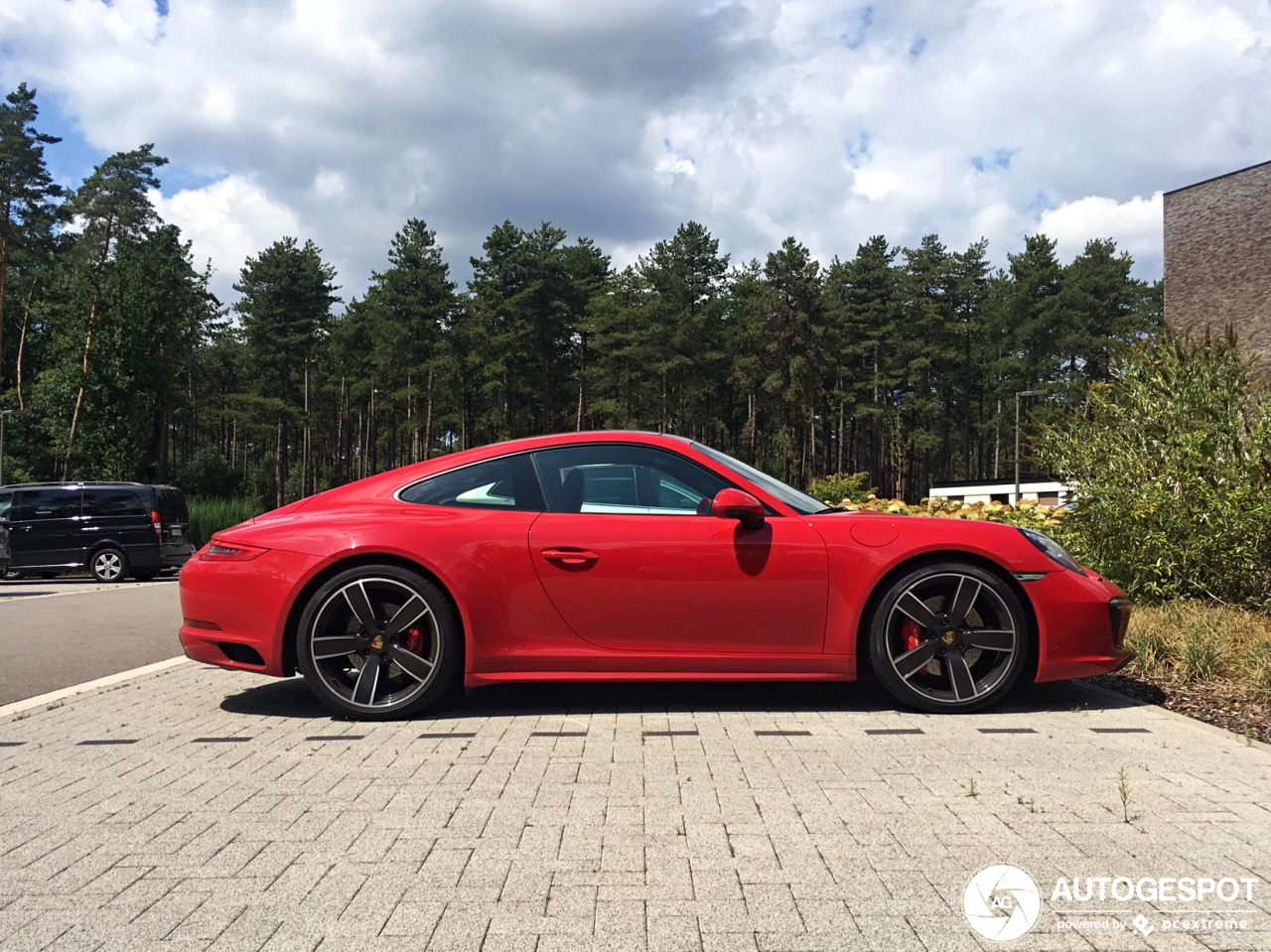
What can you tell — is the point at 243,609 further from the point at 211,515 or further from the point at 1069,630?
the point at 211,515

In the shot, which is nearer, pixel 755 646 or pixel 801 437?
pixel 755 646

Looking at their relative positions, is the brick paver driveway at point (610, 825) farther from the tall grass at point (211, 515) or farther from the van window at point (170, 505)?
the tall grass at point (211, 515)

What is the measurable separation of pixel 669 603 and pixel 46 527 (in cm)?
1670

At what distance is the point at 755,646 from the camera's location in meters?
4.22

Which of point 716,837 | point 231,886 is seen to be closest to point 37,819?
point 231,886

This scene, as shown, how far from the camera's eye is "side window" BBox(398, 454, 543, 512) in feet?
14.6

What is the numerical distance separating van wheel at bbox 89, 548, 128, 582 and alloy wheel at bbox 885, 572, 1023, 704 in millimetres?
16679

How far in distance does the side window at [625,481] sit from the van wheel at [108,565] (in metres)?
15.4

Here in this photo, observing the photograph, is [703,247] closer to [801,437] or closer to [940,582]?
[801,437]

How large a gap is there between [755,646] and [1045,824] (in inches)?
62.9

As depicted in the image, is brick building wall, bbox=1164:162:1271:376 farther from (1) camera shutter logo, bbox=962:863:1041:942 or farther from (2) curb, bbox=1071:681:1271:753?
(1) camera shutter logo, bbox=962:863:1041:942

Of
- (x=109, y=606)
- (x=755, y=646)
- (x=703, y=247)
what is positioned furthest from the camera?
(x=703, y=247)

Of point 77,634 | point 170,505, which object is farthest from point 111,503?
point 77,634

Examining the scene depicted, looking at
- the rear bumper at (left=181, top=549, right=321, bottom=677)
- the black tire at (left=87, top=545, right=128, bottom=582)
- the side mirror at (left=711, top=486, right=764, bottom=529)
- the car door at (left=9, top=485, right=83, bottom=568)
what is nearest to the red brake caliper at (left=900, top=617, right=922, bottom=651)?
the side mirror at (left=711, top=486, right=764, bottom=529)
